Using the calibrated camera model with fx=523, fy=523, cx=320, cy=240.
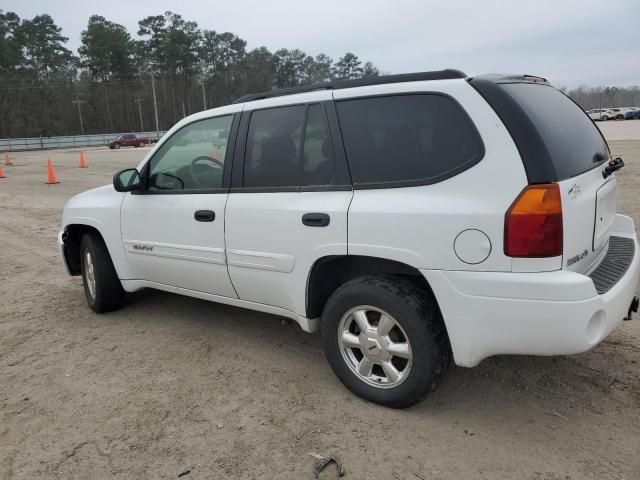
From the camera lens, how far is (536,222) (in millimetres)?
2434

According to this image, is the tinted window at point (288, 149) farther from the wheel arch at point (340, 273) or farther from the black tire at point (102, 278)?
the black tire at point (102, 278)

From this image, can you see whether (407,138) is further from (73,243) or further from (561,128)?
(73,243)

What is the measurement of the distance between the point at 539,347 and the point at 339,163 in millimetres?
1457

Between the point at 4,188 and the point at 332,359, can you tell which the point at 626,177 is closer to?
the point at 332,359

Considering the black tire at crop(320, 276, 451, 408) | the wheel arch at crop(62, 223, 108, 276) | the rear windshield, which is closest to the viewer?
the rear windshield

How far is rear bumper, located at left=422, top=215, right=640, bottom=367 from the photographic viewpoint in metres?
2.42

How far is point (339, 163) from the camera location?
3066 millimetres

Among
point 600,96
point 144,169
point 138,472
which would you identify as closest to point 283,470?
point 138,472

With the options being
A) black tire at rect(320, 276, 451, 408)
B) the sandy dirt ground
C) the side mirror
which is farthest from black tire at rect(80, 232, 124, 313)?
black tire at rect(320, 276, 451, 408)

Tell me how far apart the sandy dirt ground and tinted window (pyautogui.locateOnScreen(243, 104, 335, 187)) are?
1.32 m

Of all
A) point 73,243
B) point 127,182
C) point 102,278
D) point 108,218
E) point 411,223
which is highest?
point 127,182

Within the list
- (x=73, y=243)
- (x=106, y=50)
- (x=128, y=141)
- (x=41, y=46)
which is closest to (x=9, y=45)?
(x=41, y=46)

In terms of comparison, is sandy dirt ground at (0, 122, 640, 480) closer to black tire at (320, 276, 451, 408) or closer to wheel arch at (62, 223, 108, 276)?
black tire at (320, 276, 451, 408)

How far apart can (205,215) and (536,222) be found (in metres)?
2.22
